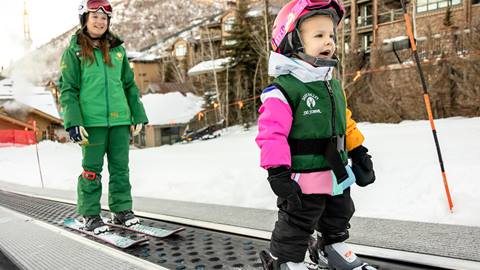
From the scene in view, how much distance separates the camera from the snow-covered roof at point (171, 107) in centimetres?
2966

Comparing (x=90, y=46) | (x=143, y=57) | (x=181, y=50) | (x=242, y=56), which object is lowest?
(x=90, y=46)

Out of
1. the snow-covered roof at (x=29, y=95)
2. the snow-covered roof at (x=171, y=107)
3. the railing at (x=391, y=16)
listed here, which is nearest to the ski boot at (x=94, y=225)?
the railing at (x=391, y=16)

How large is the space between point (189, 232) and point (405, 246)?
147cm

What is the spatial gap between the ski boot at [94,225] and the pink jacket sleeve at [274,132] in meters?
1.74

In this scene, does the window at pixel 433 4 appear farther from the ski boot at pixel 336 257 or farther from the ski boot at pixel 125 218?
the ski boot at pixel 336 257

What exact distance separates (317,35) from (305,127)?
447 mm

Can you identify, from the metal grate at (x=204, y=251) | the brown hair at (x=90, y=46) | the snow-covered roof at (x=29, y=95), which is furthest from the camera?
the snow-covered roof at (x=29, y=95)

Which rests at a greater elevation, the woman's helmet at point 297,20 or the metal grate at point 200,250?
the woman's helmet at point 297,20

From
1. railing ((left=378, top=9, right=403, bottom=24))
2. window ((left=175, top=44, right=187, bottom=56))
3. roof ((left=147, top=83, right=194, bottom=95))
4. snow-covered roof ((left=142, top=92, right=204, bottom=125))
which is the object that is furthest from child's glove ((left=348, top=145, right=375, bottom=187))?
window ((left=175, top=44, right=187, bottom=56))

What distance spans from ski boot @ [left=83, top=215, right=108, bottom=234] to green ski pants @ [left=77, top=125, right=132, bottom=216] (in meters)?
0.04

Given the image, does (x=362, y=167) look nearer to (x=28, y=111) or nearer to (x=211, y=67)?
(x=211, y=67)

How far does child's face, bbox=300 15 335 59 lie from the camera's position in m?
1.94

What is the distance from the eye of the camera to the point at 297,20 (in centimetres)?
194

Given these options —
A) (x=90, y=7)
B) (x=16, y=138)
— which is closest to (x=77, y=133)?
(x=90, y=7)
